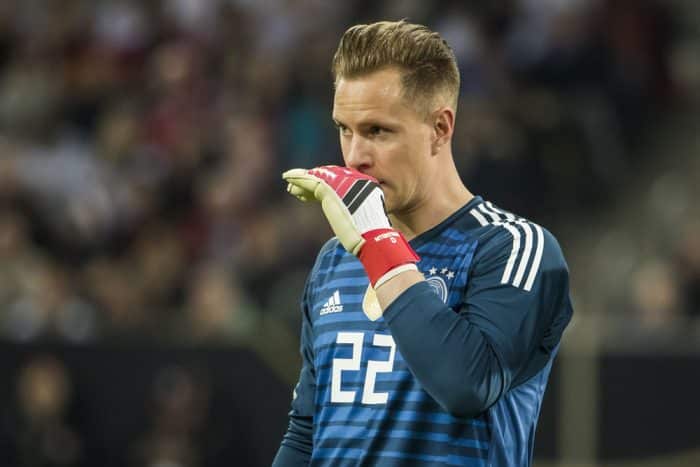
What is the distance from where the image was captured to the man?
294cm

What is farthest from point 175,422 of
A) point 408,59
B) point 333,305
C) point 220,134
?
point 408,59

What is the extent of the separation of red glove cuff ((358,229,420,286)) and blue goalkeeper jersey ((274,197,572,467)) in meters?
0.09

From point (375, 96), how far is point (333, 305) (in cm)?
56

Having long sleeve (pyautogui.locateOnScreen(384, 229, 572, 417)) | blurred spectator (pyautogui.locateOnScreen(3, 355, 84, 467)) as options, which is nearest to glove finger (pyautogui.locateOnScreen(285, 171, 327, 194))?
long sleeve (pyautogui.locateOnScreen(384, 229, 572, 417))

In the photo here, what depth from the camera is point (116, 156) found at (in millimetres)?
10477

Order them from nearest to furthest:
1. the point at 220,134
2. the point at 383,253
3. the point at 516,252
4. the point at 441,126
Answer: the point at 383,253 < the point at 516,252 < the point at 441,126 < the point at 220,134

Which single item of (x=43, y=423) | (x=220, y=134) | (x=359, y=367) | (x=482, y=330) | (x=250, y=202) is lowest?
(x=43, y=423)

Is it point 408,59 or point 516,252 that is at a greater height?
point 408,59

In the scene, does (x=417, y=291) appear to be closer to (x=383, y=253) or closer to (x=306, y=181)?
(x=383, y=253)

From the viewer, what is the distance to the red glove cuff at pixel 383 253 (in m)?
3.02

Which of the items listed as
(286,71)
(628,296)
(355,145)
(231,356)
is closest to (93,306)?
(231,356)

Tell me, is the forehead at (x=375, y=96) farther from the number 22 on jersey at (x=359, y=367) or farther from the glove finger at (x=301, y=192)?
the number 22 on jersey at (x=359, y=367)

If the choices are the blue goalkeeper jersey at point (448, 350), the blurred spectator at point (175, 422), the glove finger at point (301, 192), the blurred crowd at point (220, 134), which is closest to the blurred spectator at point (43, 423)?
the blurred crowd at point (220, 134)

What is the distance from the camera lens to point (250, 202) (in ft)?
31.9
